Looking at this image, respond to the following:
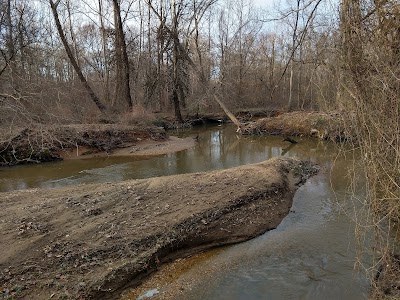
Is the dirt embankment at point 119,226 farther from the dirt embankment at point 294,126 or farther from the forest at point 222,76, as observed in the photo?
the dirt embankment at point 294,126

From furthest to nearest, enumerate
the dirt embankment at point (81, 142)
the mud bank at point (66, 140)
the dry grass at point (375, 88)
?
the dirt embankment at point (81, 142) → the mud bank at point (66, 140) → the dry grass at point (375, 88)

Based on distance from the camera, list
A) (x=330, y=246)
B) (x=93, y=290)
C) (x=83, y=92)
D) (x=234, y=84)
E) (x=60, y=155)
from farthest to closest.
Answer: (x=234, y=84) → (x=83, y=92) → (x=60, y=155) → (x=330, y=246) → (x=93, y=290)

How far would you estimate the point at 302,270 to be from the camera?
18.9ft

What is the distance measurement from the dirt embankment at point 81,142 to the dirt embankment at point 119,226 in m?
6.01

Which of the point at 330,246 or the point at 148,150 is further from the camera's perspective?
the point at 148,150

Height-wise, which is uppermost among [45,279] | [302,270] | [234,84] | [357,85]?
[234,84]

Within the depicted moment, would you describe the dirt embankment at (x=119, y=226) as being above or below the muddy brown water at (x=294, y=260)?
above

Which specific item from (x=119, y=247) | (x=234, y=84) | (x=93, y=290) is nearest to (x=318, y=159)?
(x=119, y=247)

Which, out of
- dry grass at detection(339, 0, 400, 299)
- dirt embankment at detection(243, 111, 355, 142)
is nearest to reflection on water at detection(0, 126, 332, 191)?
dirt embankment at detection(243, 111, 355, 142)

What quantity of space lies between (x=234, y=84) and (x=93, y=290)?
1256 inches

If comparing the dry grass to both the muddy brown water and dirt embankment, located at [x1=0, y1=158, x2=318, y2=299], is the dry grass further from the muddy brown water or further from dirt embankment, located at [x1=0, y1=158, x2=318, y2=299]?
dirt embankment, located at [x1=0, y1=158, x2=318, y2=299]

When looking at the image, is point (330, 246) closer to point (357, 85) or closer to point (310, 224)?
point (310, 224)

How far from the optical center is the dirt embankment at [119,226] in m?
5.04

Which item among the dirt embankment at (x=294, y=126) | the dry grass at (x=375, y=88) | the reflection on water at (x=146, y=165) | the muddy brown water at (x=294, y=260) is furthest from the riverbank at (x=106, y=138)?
the dry grass at (x=375, y=88)
